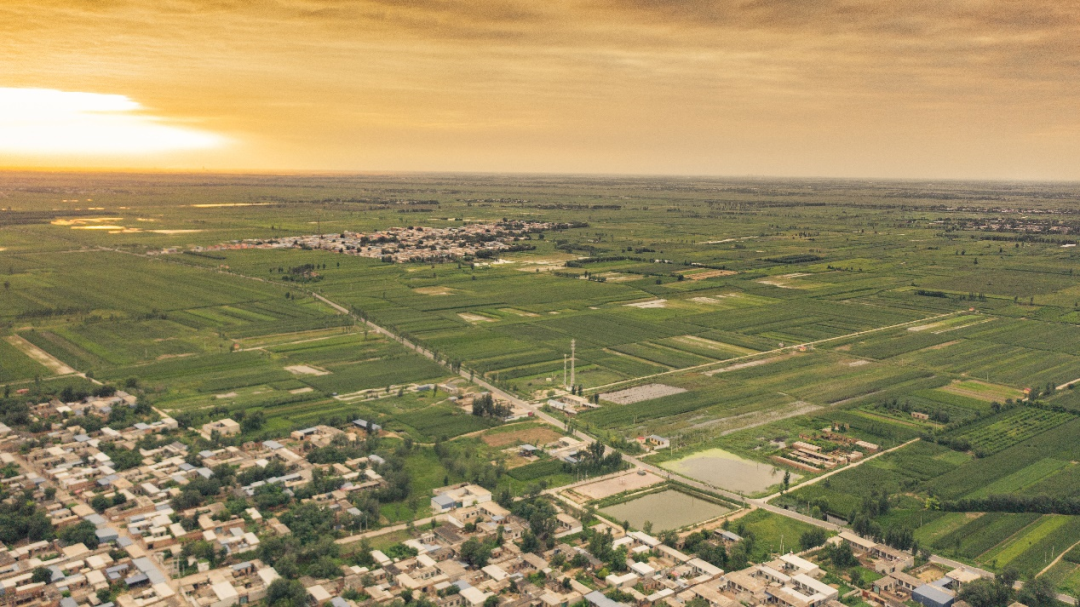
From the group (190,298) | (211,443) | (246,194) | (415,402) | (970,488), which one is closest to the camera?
(970,488)

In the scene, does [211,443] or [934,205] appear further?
[934,205]

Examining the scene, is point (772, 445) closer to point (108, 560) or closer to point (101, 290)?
point (108, 560)

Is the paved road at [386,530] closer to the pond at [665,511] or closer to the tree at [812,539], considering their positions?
the pond at [665,511]

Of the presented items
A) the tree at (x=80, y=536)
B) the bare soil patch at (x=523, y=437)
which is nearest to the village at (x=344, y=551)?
the tree at (x=80, y=536)

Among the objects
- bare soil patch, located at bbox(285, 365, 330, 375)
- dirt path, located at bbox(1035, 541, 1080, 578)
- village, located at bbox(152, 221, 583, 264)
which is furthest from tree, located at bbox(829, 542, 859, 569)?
village, located at bbox(152, 221, 583, 264)

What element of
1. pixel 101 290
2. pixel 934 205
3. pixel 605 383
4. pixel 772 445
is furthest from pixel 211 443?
pixel 934 205

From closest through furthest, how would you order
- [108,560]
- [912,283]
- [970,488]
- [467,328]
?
[108,560] < [970,488] < [467,328] < [912,283]

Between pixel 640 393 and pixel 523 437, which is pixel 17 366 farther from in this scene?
Answer: pixel 640 393
